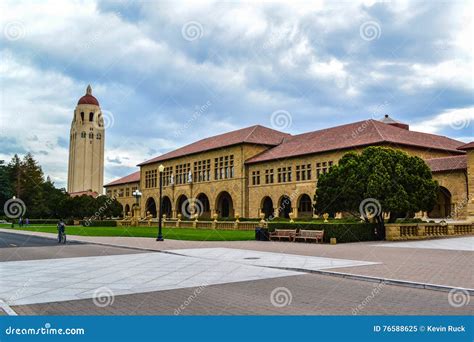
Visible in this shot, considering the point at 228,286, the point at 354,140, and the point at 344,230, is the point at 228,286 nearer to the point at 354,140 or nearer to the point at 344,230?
the point at 344,230

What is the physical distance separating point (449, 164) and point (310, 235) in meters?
23.5

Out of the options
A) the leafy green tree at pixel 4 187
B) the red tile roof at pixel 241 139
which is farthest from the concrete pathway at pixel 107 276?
the leafy green tree at pixel 4 187

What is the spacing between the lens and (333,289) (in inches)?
394

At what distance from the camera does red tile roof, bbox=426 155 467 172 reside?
138 ft

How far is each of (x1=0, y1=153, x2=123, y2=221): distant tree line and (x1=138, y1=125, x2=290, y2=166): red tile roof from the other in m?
13.9

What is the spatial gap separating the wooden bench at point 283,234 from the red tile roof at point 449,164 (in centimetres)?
2205

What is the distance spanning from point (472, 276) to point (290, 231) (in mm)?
16097

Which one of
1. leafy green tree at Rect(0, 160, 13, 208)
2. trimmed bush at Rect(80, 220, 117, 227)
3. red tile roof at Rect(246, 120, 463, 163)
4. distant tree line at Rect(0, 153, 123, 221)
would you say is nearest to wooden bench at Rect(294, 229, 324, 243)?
red tile roof at Rect(246, 120, 463, 163)

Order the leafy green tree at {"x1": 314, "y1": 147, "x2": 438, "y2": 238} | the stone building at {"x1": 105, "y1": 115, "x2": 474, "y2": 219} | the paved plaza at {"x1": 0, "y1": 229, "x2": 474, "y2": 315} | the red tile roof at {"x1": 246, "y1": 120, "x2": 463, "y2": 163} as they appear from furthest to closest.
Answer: the red tile roof at {"x1": 246, "y1": 120, "x2": 463, "y2": 163} → the stone building at {"x1": 105, "y1": 115, "x2": 474, "y2": 219} → the leafy green tree at {"x1": 314, "y1": 147, "x2": 438, "y2": 238} → the paved plaza at {"x1": 0, "y1": 229, "x2": 474, "y2": 315}

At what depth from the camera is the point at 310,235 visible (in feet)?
85.6

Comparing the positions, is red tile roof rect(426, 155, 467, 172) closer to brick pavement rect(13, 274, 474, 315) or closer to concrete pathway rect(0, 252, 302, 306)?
concrete pathway rect(0, 252, 302, 306)

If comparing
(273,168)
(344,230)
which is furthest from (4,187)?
(344,230)

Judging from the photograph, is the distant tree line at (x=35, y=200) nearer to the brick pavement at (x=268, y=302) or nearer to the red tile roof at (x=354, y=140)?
the red tile roof at (x=354, y=140)
